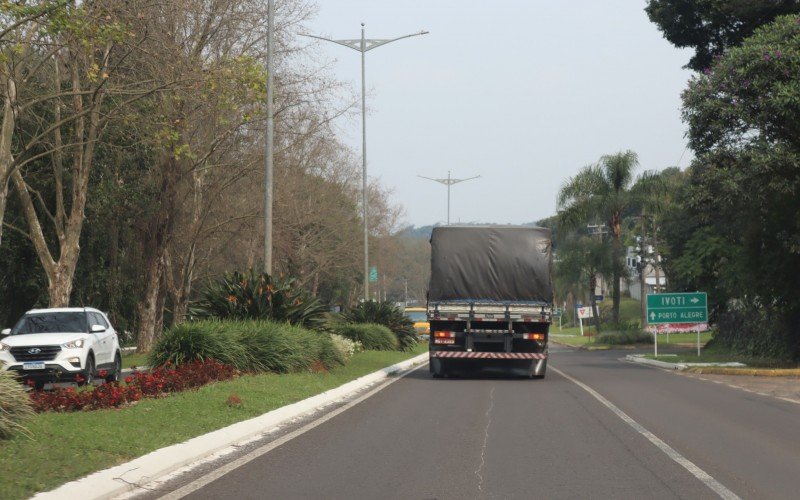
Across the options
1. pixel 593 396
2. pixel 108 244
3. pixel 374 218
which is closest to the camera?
pixel 593 396

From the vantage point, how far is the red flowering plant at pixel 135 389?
1379 cm

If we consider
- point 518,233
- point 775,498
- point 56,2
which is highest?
point 56,2

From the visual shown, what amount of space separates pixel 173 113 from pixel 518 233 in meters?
11.5

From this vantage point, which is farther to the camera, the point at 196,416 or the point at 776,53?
the point at 776,53

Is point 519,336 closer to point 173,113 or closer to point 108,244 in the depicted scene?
point 173,113

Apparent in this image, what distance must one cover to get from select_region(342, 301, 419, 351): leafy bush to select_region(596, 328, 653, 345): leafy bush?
62.1 ft

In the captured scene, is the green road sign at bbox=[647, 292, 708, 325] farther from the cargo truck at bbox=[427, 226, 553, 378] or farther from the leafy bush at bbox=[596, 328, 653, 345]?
the leafy bush at bbox=[596, 328, 653, 345]

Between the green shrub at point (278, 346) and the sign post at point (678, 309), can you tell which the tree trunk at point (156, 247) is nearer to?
the green shrub at point (278, 346)

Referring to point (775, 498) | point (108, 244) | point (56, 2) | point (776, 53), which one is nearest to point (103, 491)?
point (775, 498)

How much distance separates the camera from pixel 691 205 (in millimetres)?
29344

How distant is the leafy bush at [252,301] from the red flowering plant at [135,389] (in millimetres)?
4601

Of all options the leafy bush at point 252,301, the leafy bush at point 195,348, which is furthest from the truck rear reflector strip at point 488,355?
the leafy bush at point 195,348

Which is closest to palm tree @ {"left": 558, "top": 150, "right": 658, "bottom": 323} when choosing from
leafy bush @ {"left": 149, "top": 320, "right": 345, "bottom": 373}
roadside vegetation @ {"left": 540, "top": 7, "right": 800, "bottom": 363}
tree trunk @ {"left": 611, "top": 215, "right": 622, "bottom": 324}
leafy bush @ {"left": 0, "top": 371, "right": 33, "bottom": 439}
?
tree trunk @ {"left": 611, "top": 215, "right": 622, "bottom": 324}

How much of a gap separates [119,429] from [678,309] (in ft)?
93.9
